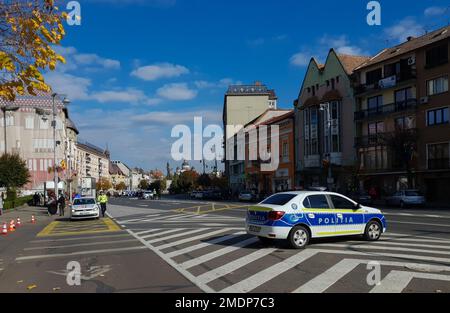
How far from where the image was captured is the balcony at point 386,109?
45634mm

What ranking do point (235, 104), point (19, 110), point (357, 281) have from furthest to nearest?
point (235, 104) < point (19, 110) < point (357, 281)

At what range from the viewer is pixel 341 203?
13.7 metres

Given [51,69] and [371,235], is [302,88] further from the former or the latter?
[51,69]

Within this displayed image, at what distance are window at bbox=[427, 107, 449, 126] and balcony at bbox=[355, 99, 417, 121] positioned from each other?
1.95 meters

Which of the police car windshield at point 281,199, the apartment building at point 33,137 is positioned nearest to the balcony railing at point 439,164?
the police car windshield at point 281,199

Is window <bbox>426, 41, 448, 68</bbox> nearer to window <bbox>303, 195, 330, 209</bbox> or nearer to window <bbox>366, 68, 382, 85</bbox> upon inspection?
window <bbox>366, 68, 382, 85</bbox>

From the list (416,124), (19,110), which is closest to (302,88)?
(416,124)

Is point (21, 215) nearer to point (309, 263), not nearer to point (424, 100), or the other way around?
point (309, 263)

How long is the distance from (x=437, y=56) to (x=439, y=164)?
9614 millimetres

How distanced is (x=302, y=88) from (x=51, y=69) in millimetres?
60066

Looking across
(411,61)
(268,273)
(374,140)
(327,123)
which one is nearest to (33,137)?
(327,123)

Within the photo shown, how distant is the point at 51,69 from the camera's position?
7148 mm

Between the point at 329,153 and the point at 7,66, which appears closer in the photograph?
the point at 7,66

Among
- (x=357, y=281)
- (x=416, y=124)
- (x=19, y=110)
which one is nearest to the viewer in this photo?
(x=357, y=281)
